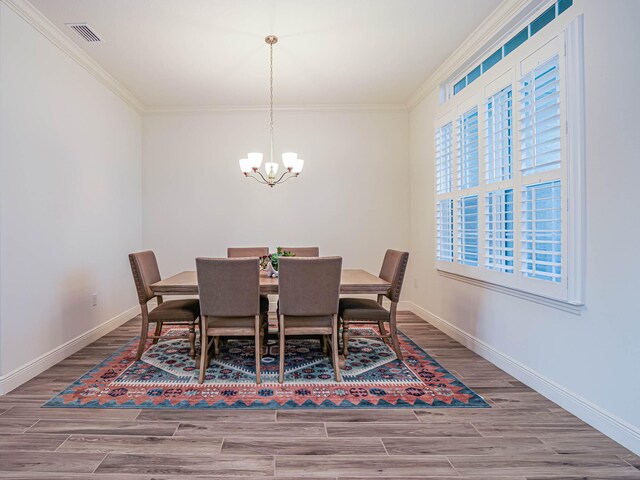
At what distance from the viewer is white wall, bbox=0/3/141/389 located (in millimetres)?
2652

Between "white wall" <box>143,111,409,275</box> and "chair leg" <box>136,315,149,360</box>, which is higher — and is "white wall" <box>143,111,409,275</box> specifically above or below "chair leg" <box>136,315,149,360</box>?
above

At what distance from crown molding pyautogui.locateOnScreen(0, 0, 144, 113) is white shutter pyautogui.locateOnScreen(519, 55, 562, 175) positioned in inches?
144

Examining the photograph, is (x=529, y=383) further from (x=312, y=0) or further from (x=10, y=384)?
(x=10, y=384)

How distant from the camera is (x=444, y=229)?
4078mm

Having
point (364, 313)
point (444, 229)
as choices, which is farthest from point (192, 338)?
point (444, 229)

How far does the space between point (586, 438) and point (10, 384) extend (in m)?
3.64

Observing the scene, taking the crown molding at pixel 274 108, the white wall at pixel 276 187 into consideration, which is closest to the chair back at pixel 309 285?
the white wall at pixel 276 187

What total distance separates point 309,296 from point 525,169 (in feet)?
5.83

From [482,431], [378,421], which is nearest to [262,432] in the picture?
[378,421]

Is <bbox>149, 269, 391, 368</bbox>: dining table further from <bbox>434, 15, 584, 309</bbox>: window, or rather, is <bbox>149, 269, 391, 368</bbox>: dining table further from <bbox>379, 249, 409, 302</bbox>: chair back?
<bbox>434, 15, 584, 309</bbox>: window

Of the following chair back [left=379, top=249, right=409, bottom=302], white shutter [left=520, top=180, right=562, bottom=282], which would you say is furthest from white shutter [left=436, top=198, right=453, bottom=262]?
white shutter [left=520, top=180, right=562, bottom=282]

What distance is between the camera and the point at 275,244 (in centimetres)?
514

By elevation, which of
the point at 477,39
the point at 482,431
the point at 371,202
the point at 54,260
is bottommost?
the point at 482,431

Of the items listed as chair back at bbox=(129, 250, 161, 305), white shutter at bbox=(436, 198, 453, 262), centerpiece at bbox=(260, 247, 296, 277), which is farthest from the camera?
white shutter at bbox=(436, 198, 453, 262)
